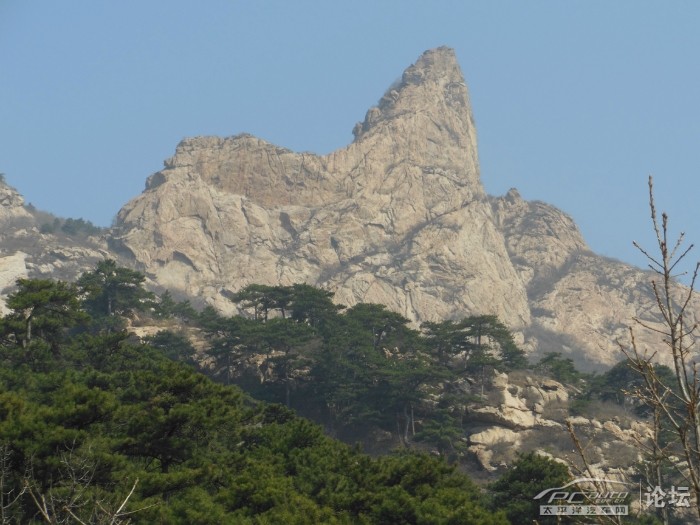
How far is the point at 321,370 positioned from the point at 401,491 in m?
35.5

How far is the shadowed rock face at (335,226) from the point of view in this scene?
4727 inches

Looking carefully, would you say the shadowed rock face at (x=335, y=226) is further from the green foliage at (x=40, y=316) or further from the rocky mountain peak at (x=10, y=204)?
the green foliage at (x=40, y=316)

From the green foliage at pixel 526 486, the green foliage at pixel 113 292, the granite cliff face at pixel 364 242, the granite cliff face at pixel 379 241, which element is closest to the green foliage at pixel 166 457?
the green foliage at pixel 526 486

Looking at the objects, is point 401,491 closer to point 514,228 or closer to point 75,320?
point 75,320

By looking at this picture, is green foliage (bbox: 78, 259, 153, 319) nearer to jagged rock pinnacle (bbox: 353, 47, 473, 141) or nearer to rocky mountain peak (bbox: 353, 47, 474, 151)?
rocky mountain peak (bbox: 353, 47, 474, 151)

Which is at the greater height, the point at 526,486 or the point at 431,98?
the point at 431,98

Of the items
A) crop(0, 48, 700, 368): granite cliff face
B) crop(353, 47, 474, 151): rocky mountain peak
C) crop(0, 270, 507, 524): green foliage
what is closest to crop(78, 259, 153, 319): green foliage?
crop(0, 270, 507, 524): green foliage

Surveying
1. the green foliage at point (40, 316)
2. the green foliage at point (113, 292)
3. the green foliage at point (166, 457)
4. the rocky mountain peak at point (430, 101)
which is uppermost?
the rocky mountain peak at point (430, 101)

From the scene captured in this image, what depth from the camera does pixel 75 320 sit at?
164 ft

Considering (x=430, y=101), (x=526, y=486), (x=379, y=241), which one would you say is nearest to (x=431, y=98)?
(x=430, y=101)

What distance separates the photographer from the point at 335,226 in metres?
129

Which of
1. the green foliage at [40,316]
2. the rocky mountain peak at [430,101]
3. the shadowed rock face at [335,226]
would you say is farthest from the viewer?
the rocky mountain peak at [430,101]

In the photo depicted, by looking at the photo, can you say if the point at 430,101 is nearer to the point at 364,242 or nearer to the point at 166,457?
the point at 364,242

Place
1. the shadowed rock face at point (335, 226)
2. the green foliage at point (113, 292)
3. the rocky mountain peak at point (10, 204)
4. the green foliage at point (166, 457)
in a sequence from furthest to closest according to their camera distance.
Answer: the rocky mountain peak at point (10, 204), the shadowed rock face at point (335, 226), the green foliage at point (113, 292), the green foliage at point (166, 457)
